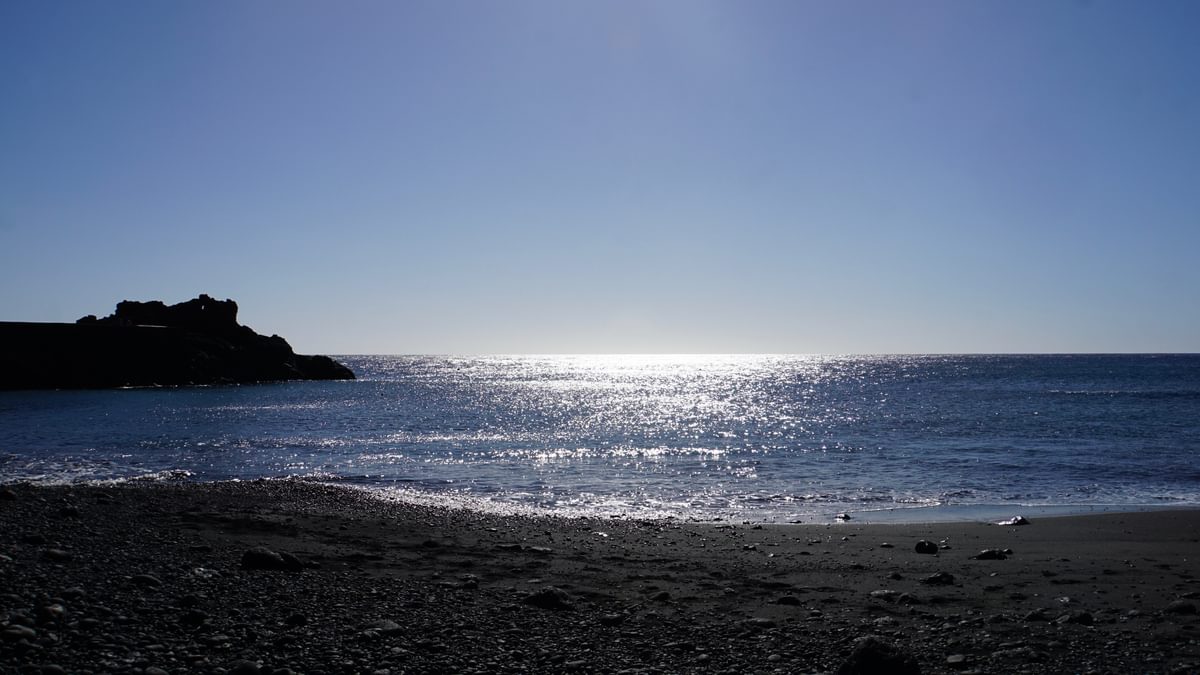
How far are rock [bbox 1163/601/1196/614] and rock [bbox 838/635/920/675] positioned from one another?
207 inches

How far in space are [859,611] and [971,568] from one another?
4152 millimetres

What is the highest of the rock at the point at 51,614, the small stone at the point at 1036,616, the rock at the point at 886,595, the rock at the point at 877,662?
the rock at the point at 51,614

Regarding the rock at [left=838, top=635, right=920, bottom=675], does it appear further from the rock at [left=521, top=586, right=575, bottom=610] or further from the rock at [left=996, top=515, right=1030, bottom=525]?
the rock at [left=996, top=515, right=1030, bottom=525]

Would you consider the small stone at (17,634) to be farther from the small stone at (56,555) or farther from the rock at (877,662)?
the rock at (877,662)

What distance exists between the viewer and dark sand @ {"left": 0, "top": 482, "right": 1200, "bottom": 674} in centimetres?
846

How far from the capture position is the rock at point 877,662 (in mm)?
7715

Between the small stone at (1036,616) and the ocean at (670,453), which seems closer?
the small stone at (1036,616)

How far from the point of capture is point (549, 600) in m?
10.8

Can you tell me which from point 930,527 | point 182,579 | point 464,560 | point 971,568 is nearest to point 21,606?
point 182,579

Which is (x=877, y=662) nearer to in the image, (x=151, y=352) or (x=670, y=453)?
(x=670, y=453)

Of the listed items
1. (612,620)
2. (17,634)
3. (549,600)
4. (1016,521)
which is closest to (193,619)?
(17,634)

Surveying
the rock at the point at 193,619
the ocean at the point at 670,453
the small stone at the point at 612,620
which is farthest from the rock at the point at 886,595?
the ocean at the point at 670,453

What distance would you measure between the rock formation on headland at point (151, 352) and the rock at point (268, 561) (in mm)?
99841

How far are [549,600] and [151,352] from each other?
112848mm
